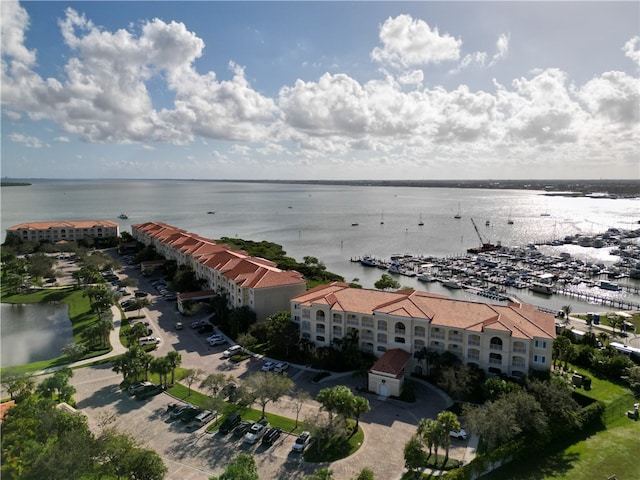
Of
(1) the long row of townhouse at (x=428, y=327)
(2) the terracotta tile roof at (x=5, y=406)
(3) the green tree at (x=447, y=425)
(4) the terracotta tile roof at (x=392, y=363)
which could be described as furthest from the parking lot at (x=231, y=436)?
(2) the terracotta tile roof at (x=5, y=406)

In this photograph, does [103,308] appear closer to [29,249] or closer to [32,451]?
[32,451]

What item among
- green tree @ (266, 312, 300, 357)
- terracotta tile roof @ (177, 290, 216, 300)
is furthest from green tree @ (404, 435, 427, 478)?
terracotta tile roof @ (177, 290, 216, 300)

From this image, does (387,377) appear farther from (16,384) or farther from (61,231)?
(61,231)

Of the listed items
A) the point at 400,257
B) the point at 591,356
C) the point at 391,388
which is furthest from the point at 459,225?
the point at 391,388

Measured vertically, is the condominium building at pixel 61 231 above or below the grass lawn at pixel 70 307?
above

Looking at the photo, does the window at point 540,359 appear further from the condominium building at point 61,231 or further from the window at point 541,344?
the condominium building at point 61,231

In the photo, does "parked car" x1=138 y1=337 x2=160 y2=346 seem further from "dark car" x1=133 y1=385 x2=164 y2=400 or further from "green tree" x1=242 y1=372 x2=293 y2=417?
"green tree" x1=242 y1=372 x2=293 y2=417
